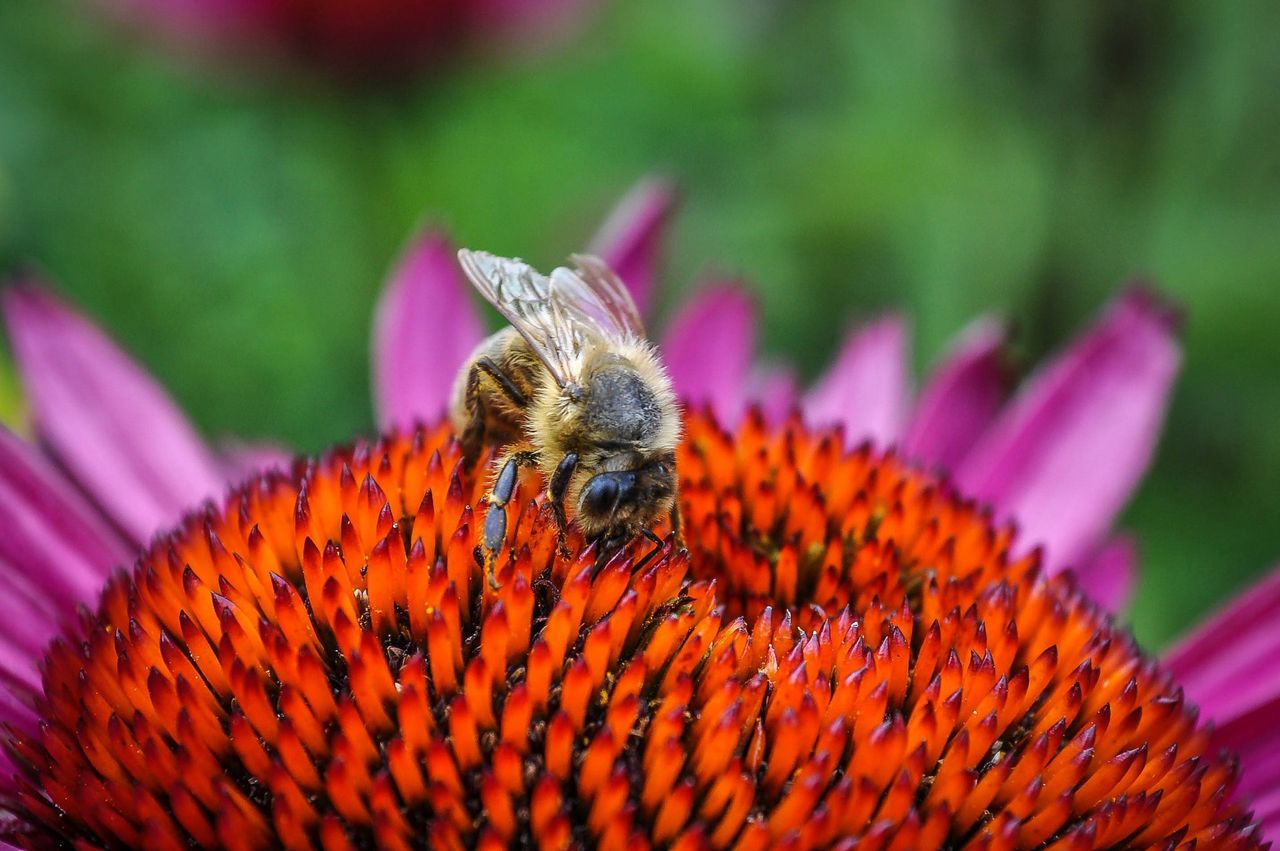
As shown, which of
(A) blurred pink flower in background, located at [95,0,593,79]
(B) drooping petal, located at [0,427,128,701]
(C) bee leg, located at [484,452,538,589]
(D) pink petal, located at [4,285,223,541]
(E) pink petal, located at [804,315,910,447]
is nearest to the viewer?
(C) bee leg, located at [484,452,538,589]

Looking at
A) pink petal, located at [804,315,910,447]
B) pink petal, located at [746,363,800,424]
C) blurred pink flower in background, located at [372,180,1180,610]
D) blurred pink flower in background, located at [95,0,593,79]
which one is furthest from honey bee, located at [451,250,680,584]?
blurred pink flower in background, located at [95,0,593,79]

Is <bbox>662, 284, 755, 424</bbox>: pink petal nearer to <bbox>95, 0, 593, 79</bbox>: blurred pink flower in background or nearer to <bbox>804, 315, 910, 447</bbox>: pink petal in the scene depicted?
<bbox>804, 315, 910, 447</bbox>: pink petal

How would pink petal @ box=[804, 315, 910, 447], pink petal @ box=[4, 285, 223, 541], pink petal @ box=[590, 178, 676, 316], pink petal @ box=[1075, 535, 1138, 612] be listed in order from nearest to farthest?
pink petal @ box=[4, 285, 223, 541] → pink petal @ box=[1075, 535, 1138, 612] → pink petal @ box=[590, 178, 676, 316] → pink petal @ box=[804, 315, 910, 447]

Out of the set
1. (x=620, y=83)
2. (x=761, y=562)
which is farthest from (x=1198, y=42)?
(x=620, y=83)

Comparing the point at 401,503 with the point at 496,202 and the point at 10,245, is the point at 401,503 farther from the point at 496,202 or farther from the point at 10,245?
the point at 496,202

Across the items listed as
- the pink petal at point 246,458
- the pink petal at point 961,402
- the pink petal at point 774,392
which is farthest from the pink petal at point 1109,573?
the pink petal at point 246,458

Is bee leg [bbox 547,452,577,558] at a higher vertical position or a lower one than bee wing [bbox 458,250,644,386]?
lower
